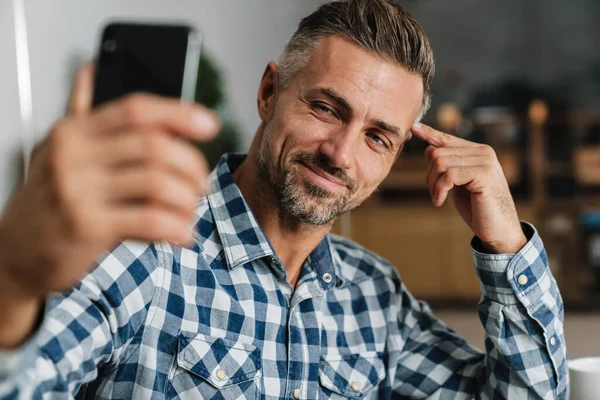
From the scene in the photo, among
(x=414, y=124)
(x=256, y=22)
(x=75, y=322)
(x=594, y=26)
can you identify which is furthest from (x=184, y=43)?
(x=594, y=26)

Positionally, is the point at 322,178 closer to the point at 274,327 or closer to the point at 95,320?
the point at 274,327

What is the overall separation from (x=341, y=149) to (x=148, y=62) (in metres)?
0.53

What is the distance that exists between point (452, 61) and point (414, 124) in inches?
194

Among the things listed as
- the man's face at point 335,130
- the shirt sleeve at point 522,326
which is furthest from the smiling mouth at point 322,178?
the shirt sleeve at point 522,326

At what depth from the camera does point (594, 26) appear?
5.64m

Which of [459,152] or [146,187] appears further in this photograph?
[459,152]

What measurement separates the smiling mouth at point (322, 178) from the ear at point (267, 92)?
0.59 ft

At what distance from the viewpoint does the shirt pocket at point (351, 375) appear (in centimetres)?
108

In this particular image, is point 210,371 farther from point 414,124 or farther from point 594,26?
point 594,26

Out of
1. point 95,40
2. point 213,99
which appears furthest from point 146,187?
point 213,99

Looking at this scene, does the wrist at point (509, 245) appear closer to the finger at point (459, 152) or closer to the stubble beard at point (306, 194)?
the finger at point (459, 152)

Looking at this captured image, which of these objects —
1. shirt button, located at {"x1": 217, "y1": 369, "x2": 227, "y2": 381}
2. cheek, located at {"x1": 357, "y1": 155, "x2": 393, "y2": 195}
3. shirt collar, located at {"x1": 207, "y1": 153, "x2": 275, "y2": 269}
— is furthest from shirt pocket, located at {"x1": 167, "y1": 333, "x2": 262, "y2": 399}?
cheek, located at {"x1": 357, "y1": 155, "x2": 393, "y2": 195}

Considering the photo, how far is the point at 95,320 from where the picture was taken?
79 centimetres

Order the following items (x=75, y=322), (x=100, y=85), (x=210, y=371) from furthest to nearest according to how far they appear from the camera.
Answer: (x=210, y=371)
(x=75, y=322)
(x=100, y=85)
